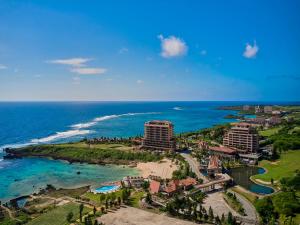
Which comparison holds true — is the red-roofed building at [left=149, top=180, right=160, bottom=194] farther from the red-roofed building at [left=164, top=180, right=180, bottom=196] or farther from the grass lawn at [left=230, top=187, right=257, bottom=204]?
the grass lawn at [left=230, top=187, right=257, bottom=204]

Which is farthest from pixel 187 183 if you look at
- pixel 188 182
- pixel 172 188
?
pixel 172 188

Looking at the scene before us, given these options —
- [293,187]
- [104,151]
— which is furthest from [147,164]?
[293,187]

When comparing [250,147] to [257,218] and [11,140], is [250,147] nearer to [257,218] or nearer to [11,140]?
[257,218]

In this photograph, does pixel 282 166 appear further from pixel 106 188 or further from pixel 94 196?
pixel 94 196

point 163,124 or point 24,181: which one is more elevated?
point 163,124

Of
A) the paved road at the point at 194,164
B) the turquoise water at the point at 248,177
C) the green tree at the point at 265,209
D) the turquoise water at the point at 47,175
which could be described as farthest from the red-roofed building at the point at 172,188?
the turquoise water at the point at 47,175

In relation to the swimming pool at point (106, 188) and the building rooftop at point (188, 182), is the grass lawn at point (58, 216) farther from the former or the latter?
the building rooftop at point (188, 182)
